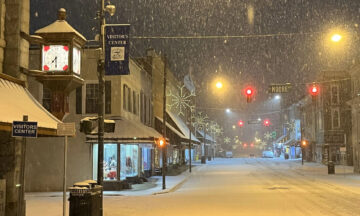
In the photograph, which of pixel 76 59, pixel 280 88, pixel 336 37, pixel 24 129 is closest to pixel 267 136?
pixel 280 88

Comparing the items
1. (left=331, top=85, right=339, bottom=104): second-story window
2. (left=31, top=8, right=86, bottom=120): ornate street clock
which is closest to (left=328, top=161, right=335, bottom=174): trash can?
(left=331, top=85, right=339, bottom=104): second-story window

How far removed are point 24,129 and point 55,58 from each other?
162 inches

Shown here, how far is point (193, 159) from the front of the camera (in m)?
87.6

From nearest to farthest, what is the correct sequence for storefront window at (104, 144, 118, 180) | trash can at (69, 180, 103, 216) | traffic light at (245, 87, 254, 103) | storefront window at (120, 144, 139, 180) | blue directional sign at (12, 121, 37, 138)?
1. blue directional sign at (12, 121, 37, 138)
2. trash can at (69, 180, 103, 216)
3. traffic light at (245, 87, 254, 103)
4. storefront window at (104, 144, 118, 180)
5. storefront window at (120, 144, 139, 180)

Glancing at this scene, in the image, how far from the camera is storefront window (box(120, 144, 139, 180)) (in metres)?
29.5

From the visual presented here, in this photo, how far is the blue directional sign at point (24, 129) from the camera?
1112cm

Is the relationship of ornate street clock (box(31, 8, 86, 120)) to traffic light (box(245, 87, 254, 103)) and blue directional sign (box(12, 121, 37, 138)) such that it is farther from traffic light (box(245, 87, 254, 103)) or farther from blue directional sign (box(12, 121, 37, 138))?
traffic light (box(245, 87, 254, 103))

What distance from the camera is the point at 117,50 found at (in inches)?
594

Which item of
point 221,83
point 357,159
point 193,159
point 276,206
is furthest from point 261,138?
point 276,206

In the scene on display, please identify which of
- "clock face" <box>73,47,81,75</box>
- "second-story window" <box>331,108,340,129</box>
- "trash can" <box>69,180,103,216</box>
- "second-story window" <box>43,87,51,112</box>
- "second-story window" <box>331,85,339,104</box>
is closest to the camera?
"trash can" <box>69,180,103,216</box>

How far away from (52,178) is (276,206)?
13.9 metres

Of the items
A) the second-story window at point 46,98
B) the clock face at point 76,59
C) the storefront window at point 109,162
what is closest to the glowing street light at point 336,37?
the clock face at point 76,59

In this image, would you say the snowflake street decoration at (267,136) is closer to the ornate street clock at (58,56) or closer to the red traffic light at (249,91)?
the red traffic light at (249,91)

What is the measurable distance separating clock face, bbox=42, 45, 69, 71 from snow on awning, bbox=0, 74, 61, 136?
1027 millimetres
